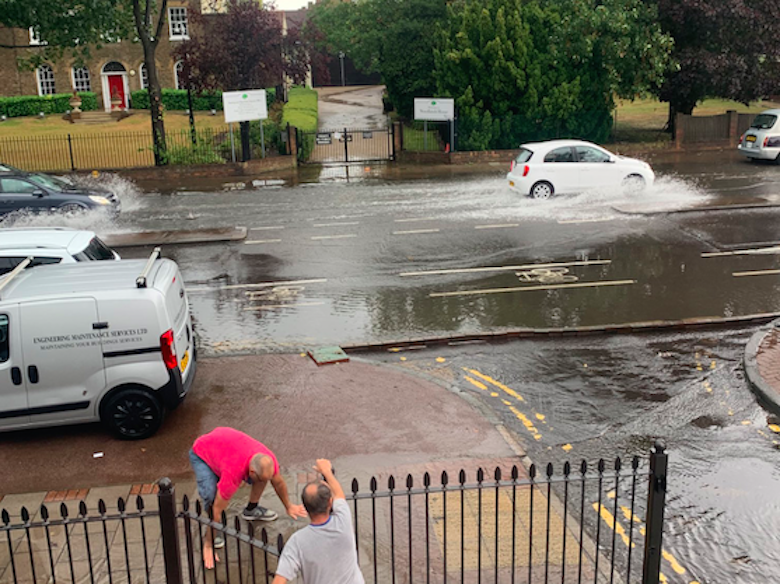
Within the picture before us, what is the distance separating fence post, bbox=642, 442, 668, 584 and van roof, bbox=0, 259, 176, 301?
17.9ft

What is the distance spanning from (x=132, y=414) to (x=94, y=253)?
3856 millimetres

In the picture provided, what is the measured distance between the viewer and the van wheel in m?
8.70

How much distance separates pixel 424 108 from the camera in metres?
30.9

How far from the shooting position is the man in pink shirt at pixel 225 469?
633 centimetres

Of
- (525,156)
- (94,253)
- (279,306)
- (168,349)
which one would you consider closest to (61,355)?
(168,349)

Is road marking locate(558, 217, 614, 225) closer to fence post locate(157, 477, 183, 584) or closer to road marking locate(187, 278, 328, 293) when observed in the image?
road marking locate(187, 278, 328, 293)

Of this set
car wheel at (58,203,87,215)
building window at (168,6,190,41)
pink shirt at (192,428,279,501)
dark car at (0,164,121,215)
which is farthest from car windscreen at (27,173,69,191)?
building window at (168,6,190,41)

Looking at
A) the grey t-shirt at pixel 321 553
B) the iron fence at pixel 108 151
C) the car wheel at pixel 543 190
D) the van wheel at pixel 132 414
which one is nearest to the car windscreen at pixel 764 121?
the car wheel at pixel 543 190

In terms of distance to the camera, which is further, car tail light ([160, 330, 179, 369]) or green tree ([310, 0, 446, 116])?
green tree ([310, 0, 446, 116])

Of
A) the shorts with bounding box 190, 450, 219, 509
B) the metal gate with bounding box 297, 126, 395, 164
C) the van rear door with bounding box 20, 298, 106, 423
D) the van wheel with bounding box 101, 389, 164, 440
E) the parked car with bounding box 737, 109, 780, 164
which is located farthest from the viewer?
the metal gate with bounding box 297, 126, 395, 164

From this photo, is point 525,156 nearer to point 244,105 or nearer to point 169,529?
point 244,105

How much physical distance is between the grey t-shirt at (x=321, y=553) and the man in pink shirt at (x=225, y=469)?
1.59 m

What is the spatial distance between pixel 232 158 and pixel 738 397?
23.6 m

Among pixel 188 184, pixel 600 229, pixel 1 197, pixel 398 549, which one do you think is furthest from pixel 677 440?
pixel 188 184
